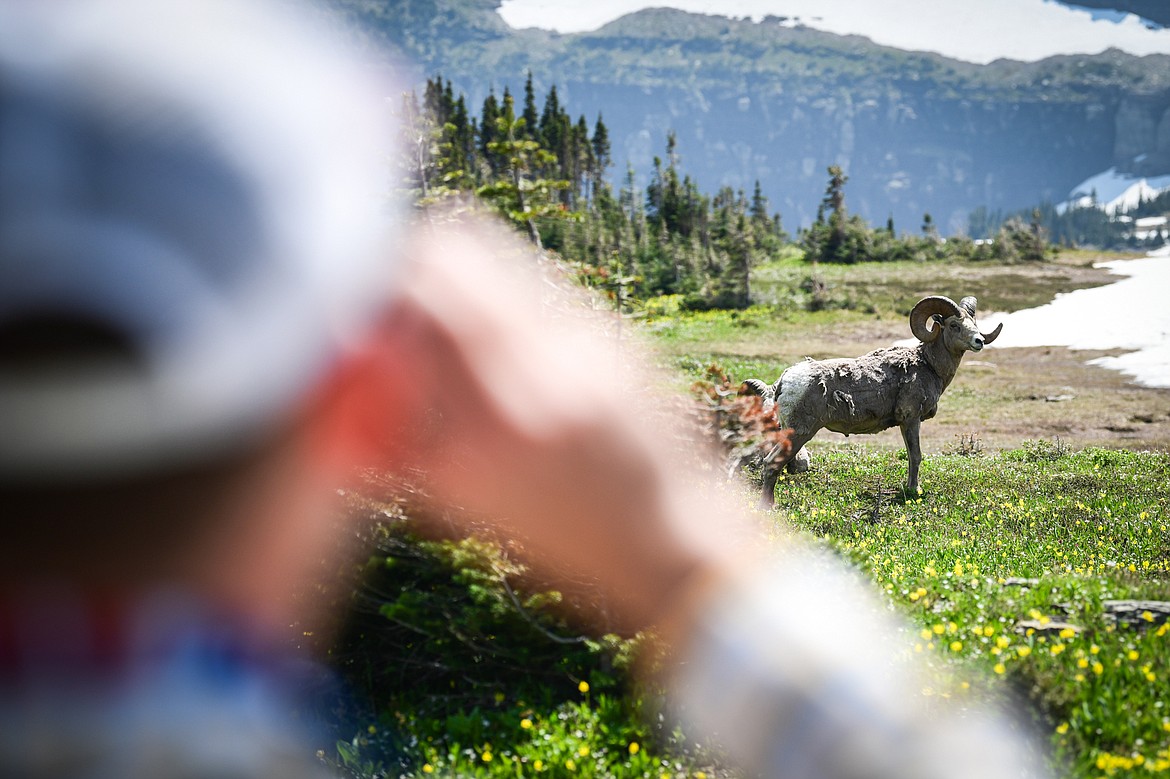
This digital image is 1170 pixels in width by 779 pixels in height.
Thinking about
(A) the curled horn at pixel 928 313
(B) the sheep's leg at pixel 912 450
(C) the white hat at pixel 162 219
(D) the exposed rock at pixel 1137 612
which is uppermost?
(C) the white hat at pixel 162 219

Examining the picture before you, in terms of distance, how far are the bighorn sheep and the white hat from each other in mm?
7685

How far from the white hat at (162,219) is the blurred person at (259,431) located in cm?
1

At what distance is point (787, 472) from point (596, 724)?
26.5ft

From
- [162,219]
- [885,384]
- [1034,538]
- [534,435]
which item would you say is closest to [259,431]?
[162,219]

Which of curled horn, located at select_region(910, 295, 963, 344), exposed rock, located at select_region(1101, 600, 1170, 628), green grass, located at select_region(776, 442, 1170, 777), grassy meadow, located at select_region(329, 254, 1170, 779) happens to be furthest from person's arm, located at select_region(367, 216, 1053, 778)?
curled horn, located at select_region(910, 295, 963, 344)

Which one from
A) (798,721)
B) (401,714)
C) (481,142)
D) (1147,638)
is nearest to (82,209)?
(401,714)

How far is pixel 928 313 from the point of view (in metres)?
11.2

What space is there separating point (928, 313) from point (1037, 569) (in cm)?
506

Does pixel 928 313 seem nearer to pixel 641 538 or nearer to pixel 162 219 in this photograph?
pixel 641 538

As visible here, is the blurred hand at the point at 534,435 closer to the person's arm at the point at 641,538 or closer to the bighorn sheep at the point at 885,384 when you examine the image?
the person's arm at the point at 641,538

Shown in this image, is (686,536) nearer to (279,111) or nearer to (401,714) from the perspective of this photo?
(401,714)

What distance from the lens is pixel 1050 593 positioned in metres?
5.44

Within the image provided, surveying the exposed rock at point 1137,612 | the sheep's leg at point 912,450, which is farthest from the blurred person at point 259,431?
the sheep's leg at point 912,450

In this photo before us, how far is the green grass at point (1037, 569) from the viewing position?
4.34 m
